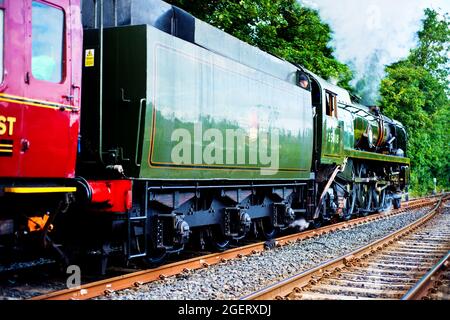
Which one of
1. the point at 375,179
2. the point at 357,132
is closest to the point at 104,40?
the point at 357,132

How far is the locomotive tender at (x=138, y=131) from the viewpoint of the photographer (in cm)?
533

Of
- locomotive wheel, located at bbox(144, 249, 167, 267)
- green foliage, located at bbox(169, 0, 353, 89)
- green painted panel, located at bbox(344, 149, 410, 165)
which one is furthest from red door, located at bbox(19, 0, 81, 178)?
green painted panel, located at bbox(344, 149, 410, 165)

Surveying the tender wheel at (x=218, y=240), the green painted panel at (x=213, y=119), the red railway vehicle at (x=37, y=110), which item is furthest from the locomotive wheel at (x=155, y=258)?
the red railway vehicle at (x=37, y=110)

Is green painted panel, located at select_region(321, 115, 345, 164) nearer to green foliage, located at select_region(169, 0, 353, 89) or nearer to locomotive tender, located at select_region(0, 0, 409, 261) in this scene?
locomotive tender, located at select_region(0, 0, 409, 261)

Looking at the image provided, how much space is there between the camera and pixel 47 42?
217 inches

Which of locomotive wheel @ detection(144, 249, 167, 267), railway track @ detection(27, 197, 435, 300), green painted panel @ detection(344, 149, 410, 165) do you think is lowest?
railway track @ detection(27, 197, 435, 300)

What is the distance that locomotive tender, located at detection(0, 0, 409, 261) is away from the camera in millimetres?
5332

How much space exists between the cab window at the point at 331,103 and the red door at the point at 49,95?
775cm

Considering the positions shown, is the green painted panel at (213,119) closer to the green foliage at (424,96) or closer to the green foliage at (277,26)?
the green foliage at (277,26)

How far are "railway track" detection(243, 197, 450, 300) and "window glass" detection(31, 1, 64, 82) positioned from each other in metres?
2.96

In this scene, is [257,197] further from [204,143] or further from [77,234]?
[77,234]

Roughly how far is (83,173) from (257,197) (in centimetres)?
427

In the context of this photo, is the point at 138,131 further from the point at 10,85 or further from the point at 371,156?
the point at 371,156

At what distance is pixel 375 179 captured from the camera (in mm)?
17453
